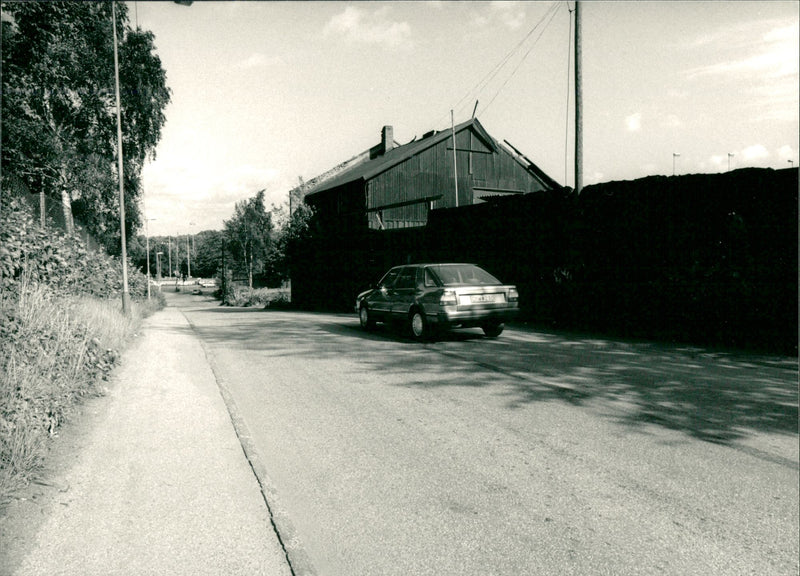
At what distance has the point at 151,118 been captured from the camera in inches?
1040

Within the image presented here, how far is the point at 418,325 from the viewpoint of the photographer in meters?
13.1

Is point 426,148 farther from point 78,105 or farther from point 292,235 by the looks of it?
point 78,105

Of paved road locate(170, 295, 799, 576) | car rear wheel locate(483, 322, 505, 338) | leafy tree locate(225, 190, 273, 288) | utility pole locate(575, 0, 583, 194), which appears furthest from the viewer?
leafy tree locate(225, 190, 273, 288)

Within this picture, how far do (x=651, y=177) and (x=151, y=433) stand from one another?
1145cm

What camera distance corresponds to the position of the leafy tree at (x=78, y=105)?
66.8 ft

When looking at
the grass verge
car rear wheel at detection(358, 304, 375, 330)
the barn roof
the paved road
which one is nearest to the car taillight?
the paved road

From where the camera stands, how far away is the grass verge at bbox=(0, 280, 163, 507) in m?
4.61

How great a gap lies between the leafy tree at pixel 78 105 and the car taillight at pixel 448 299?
10.6m

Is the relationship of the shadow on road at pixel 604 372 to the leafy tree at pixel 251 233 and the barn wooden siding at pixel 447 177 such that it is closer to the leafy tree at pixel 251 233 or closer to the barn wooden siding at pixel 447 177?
the barn wooden siding at pixel 447 177

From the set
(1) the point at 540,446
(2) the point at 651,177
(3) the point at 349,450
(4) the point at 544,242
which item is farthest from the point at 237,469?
(4) the point at 544,242

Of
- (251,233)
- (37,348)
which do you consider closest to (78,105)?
(37,348)

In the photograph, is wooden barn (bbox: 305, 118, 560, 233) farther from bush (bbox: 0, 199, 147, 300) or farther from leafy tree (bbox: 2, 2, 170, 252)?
bush (bbox: 0, 199, 147, 300)

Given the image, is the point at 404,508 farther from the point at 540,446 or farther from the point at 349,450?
the point at 540,446

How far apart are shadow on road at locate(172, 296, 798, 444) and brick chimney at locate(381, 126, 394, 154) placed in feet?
115
